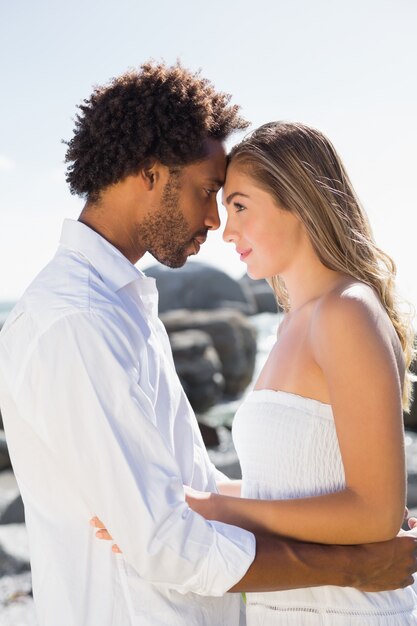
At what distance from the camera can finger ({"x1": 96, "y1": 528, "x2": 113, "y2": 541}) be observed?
2014 millimetres

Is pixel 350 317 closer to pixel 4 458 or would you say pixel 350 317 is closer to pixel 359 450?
pixel 359 450

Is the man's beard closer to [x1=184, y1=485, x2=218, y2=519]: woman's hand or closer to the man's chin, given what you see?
the man's chin

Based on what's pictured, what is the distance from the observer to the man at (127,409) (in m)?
1.92

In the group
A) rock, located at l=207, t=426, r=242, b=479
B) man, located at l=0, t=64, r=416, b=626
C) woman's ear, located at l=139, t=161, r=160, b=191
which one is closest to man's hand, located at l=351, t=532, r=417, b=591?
man, located at l=0, t=64, r=416, b=626

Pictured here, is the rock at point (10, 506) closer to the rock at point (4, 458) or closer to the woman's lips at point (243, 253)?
the rock at point (4, 458)

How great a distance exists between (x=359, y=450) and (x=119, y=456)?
680 millimetres

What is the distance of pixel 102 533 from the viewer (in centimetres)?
202

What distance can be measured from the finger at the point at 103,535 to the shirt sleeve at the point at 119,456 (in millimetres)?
79

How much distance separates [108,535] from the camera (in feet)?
6.60

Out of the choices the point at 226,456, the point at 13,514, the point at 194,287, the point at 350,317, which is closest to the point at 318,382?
the point at 350,317

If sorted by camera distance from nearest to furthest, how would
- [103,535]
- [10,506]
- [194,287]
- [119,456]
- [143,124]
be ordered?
[119,456]
[103,535]
[143,124]
[10,506]
[194,287]

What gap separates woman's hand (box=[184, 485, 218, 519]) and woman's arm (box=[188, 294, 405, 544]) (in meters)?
0.09

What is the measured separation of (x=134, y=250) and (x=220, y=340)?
45.1 feet

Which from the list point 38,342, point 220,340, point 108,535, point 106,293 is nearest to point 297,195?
point 106,293
